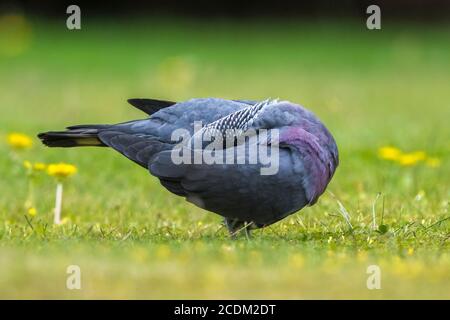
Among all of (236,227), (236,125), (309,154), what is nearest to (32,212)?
(236,227)

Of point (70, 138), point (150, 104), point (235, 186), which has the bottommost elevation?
point (235, 186)

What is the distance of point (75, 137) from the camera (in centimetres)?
421

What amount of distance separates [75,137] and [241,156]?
2.77ft

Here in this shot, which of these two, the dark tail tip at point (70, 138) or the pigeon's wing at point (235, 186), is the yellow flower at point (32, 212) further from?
the pigeon's wing at point (235, 186)

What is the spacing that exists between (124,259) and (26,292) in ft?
1.41

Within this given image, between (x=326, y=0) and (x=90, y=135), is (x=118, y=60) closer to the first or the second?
(x=326, y=0)

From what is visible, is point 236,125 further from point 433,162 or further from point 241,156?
point 433,162

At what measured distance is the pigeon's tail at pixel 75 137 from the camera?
4180 mm

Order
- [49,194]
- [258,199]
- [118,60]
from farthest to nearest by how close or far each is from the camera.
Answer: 1. [118,60]
2. [49,194]
3. [258,199]

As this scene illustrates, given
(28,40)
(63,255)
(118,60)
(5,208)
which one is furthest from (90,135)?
Answer: (28,40)

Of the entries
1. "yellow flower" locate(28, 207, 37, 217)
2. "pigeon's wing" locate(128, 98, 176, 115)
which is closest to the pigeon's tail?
"pigeon's wing" locate(128, 98, 176, 115)

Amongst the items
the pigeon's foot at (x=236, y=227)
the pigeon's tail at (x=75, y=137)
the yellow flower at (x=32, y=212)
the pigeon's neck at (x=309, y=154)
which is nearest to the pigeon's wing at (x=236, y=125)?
the pigeon's neck at (x=309, y=154)

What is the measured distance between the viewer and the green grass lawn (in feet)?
10.8

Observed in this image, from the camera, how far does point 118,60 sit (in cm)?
1302
